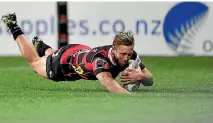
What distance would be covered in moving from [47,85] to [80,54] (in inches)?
47.0

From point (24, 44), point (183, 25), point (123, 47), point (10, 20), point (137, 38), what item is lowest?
point (137, 38)

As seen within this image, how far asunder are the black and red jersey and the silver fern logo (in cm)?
619

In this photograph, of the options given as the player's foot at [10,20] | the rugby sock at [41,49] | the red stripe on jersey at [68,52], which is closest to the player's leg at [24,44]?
the player's foot at [10,20]

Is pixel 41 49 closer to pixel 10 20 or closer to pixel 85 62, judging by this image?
pixel 10 20

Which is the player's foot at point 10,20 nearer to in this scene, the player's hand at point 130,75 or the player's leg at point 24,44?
the player's leg at point 24,44

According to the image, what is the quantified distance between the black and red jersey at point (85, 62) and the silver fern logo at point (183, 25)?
6192 millimetres

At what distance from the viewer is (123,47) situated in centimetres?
932

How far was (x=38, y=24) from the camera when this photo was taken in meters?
16.5

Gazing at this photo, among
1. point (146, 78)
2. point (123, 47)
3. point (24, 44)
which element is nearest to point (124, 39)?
point (123, 47)

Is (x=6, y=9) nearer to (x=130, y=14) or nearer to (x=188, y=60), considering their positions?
(x=130, y=14)

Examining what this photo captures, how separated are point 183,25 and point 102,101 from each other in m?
8.10

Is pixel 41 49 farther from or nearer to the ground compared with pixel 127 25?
farther from the ground

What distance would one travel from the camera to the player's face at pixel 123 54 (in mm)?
9328

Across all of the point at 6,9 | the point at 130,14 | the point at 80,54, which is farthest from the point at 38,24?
the point at 80,54
